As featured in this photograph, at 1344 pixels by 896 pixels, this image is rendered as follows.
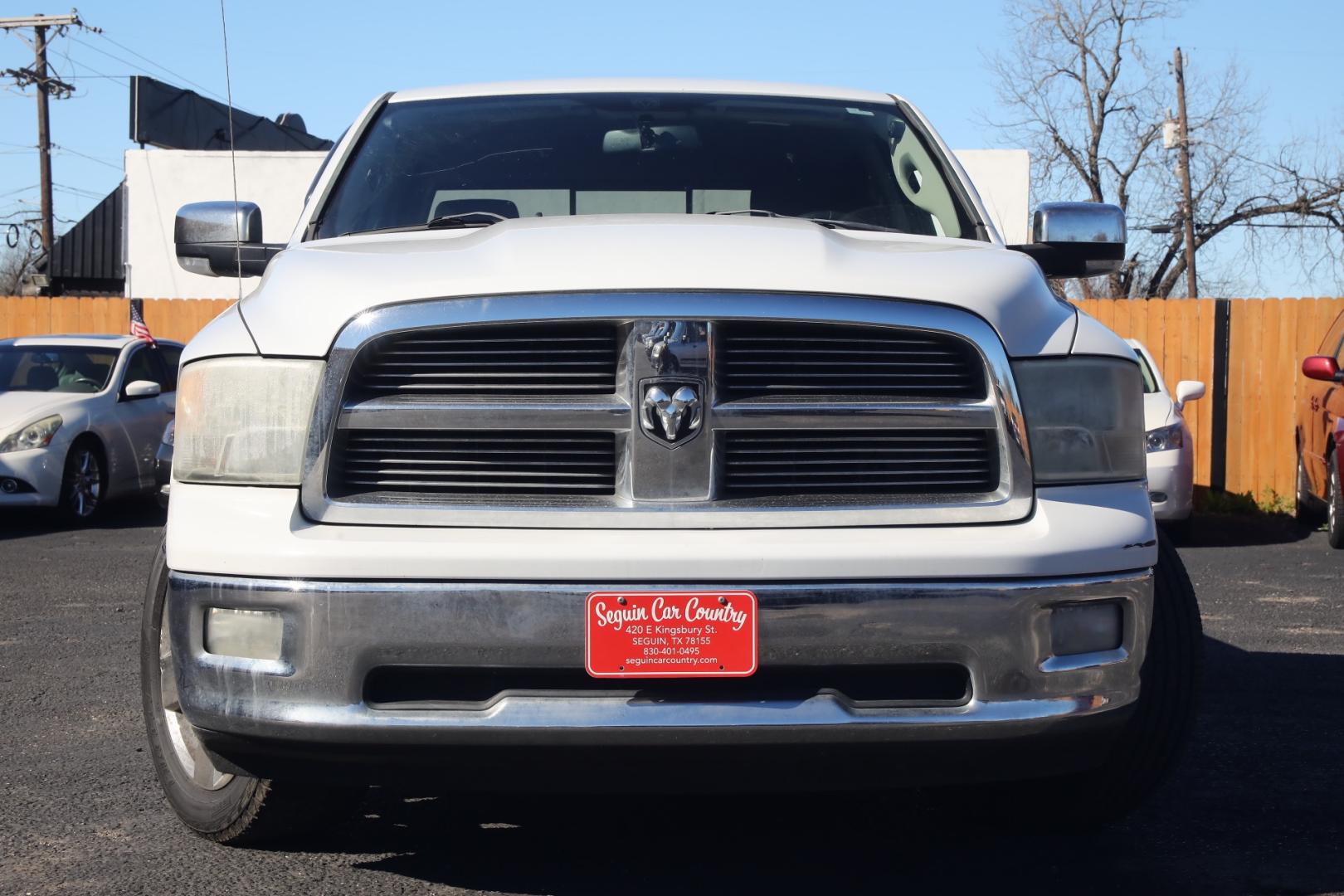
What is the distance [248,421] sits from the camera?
9.84 feet

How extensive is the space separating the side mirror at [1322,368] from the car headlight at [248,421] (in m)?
9.02

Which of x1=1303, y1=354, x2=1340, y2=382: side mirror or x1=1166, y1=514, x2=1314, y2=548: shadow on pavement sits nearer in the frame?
x1=1303, y1=354, x2=1340, y2=382: side mirror

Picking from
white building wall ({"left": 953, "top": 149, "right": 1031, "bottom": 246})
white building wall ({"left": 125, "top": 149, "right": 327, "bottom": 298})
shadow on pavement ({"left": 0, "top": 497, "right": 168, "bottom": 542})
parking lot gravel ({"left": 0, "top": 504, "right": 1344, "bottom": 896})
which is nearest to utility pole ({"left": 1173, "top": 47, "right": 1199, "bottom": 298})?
white building wall ({"left": 953, "top": 149, "right": 1031, "bottom": 246})

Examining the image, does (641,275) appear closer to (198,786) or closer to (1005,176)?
(198,786)

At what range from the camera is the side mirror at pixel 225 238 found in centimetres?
413

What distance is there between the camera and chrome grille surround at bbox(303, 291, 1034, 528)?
9.61 ft

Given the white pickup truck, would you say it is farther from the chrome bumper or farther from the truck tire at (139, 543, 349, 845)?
the truck tire at (139, 543, 349, 845)

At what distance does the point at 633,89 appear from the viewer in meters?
4.80

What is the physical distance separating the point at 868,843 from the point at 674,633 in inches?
45.3

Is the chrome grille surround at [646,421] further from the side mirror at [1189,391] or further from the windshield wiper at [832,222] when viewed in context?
the side mirror at [1189,391]

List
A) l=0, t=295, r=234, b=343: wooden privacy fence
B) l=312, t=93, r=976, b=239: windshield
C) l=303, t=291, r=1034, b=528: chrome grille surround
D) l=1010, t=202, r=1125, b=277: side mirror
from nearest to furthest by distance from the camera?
l=303, t=291, r=1034, b=528: chrome grille surround → l=1010, t=202, r=1125, b=277: side mirror → l=312, t=93, r=976, b=239: windshield → l=0, t=295, r=234, b=343: wooden privacy fence

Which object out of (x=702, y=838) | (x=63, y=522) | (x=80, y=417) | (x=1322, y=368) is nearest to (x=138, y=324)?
(x=80, y=417)

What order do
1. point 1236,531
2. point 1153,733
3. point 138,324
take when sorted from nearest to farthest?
point 1153,733 → point 1236,531 → point 138,324

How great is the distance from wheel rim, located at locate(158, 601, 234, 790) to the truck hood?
87 cm
